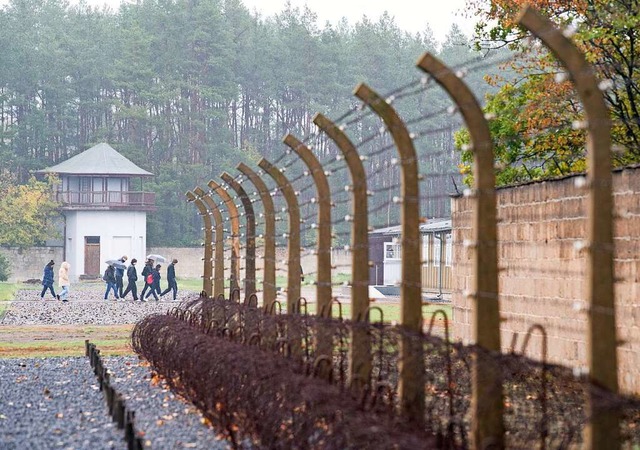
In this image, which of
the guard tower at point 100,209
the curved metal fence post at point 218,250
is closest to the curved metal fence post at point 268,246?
the curved metal fence post at point 218,250

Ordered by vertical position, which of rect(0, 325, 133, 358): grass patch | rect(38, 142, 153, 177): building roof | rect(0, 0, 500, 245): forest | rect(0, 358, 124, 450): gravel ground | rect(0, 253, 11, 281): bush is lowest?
rect(0, 358, 124, 450): gravel ground

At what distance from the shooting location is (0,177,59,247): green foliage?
74.5 m

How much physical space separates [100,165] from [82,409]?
64.5m

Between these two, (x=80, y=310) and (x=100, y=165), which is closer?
(x=80, y=310)

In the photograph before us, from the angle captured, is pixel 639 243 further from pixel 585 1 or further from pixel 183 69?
pixel 183 69

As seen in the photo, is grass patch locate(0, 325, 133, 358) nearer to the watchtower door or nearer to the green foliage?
the green foliage

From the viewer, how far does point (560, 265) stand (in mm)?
15266

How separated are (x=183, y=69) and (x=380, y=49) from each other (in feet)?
45.9

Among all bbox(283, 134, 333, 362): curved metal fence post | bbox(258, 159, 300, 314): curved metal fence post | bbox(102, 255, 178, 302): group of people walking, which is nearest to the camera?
bbox(283, 134, 333, 362): curved metal fence post

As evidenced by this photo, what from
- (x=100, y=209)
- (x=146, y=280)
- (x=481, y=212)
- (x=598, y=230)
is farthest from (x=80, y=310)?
(x=100, y=209)

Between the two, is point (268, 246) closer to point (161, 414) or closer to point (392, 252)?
point (161, 414)

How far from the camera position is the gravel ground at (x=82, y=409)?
11.8 m

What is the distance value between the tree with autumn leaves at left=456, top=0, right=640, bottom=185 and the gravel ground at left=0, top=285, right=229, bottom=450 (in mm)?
6446

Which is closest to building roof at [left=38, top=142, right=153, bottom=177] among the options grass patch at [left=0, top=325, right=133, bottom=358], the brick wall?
grass patch at [left=0, top=325, right=133, bottom=358]
